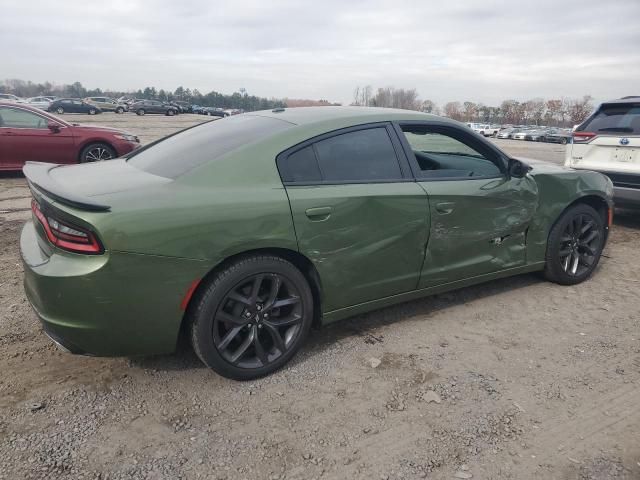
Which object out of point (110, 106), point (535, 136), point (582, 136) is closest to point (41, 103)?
point (110, 106)

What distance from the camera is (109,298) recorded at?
89.3 inches

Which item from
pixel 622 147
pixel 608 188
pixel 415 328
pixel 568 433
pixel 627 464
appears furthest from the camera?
pixel 622 147

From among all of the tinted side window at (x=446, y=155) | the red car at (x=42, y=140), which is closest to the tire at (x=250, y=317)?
the tinted side window at (x=446, y=155)

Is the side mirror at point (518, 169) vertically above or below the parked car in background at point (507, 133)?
above

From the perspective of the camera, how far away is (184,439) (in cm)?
225

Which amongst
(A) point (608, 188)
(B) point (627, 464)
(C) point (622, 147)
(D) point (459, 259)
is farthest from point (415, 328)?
(C) point (622, 147)

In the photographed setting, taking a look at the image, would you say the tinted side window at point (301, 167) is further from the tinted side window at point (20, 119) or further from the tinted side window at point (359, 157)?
the tinted side window at point (20, 119)

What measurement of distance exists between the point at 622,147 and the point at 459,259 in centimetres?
388

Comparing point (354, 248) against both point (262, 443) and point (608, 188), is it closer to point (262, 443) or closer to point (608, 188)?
point (262, 443)

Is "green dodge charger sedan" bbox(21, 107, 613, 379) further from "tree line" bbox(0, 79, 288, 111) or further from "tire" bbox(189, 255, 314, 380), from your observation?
"tree line" bbox(0, 79, 288, 111)

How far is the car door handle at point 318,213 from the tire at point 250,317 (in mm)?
301

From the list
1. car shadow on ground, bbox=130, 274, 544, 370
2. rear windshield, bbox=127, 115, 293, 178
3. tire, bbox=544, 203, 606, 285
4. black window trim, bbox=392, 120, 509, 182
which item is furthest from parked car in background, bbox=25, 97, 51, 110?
tire, bbox=544, 203, 606, 285

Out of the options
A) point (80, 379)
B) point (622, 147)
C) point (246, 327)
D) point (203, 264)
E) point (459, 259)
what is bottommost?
point (80, 379)

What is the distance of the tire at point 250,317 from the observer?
2.51 meters
